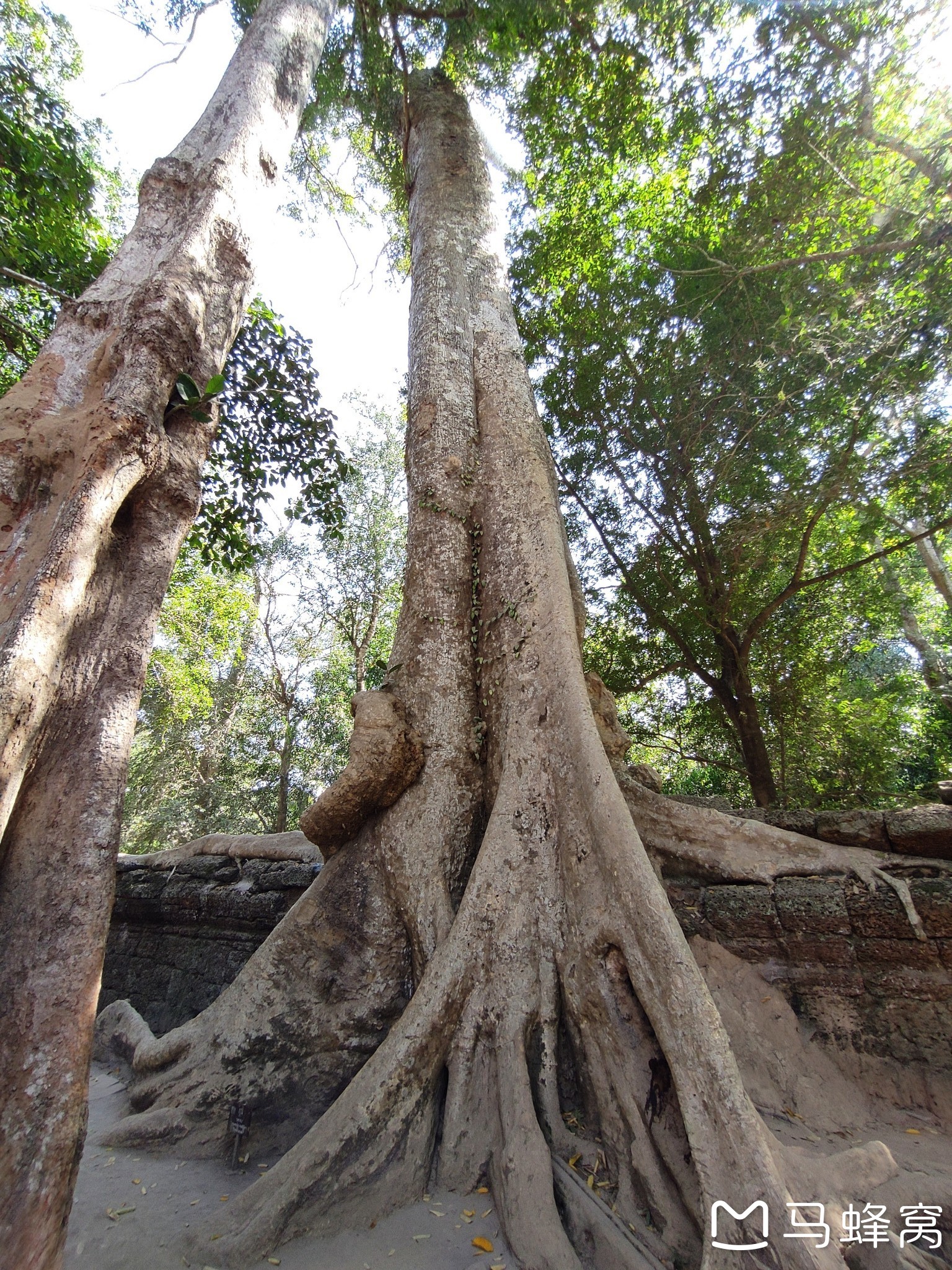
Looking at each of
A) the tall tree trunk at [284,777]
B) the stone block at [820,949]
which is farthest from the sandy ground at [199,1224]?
the tall tree trunk at [284,777]

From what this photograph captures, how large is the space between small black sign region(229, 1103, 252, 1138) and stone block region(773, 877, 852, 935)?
6.61ft

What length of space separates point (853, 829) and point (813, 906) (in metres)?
0.45

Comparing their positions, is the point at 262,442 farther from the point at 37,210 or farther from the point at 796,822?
the point at 796,822

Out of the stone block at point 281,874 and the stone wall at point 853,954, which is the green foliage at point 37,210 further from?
the stone wall at point 853,954

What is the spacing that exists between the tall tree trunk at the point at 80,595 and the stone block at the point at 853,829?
8.84ft

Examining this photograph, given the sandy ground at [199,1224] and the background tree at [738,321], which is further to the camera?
the background tree at [738,321]

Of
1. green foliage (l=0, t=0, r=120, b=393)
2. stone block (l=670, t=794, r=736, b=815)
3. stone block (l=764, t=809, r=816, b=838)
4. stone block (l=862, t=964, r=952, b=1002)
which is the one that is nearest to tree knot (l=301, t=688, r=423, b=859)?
stone block (l=670, t=794, r=736, b=815)

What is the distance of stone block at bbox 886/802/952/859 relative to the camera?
7.99 ft

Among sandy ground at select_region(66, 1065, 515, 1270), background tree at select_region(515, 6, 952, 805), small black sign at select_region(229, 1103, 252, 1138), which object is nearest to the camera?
sandy ground at select_region(66, 1065, 515, 1270)

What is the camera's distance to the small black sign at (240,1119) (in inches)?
80.7

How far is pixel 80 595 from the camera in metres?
1.63

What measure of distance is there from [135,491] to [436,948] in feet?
6.11

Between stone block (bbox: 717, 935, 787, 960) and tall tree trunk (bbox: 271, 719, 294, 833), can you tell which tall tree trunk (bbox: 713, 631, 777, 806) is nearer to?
stone block (bbox: 717, 935, 787, 960)

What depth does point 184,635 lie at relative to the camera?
11.7 metres
